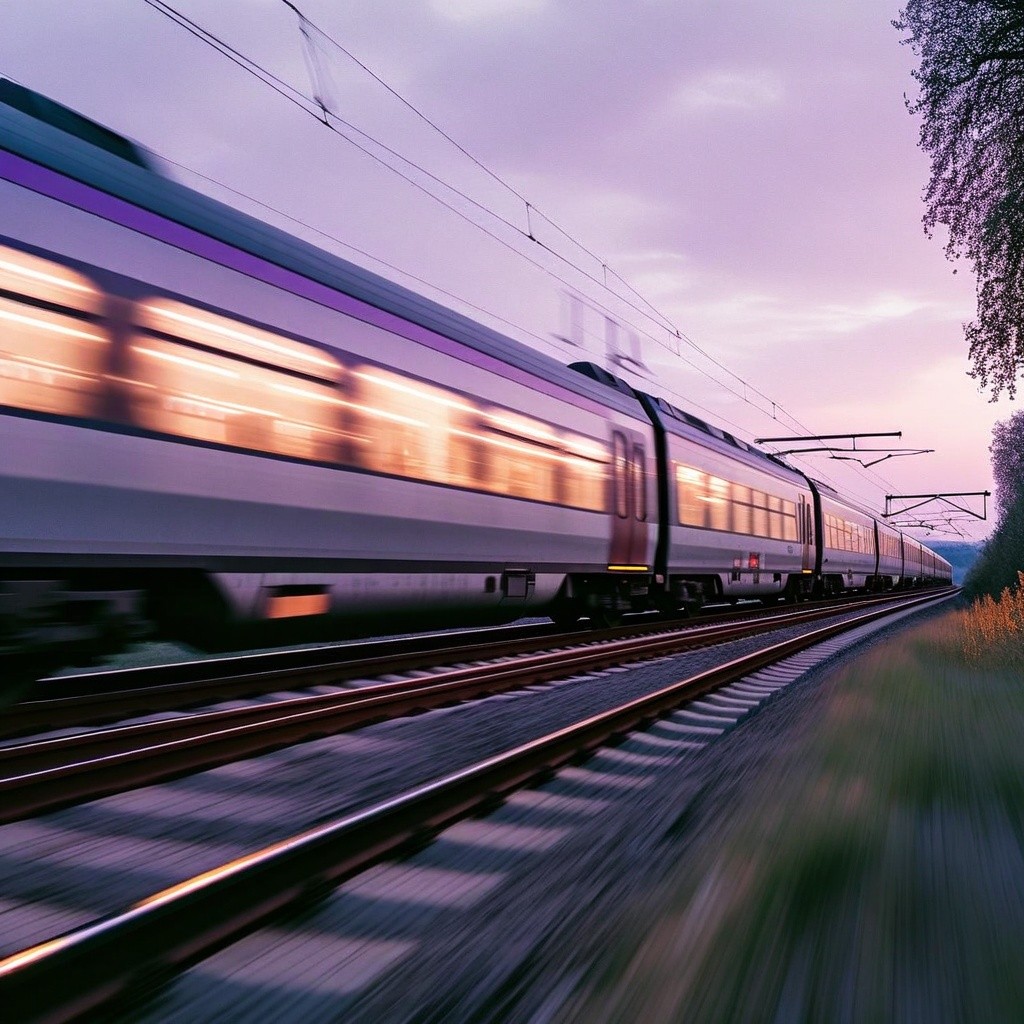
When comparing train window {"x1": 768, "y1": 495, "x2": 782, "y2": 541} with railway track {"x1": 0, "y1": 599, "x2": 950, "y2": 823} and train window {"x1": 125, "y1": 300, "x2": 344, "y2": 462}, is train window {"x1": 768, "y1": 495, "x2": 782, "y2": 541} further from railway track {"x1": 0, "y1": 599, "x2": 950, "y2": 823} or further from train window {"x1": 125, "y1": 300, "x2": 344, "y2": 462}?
train window {"x1": 125, "y1": 300, "x2": 344, "y2": 462}

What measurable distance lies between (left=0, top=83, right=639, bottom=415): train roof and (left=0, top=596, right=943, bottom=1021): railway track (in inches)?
170

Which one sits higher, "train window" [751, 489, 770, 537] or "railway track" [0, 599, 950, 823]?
"train window" [751, 489, 770, 537]

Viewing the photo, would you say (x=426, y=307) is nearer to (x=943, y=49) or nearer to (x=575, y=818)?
(x=575, y=818)

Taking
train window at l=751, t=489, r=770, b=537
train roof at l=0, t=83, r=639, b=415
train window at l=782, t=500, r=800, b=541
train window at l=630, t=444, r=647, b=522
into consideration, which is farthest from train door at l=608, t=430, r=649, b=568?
train window at l=782, t=500, r=800, b=541

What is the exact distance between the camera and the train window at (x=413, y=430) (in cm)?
730

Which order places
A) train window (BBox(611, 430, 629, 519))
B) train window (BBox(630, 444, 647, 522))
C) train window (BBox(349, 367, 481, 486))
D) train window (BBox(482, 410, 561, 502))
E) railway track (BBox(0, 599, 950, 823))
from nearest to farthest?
railway track (BBox(0, 599, 950, 823)) → train window (BBox(349, 367, 481, 486)) → train window (BBox(482, 410, 561, 502)) → train window (BBox(611, 430, 629, 519)) → train window (BBox(630, 444, 647, 522))

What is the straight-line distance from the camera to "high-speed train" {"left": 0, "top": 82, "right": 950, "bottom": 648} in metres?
4.95

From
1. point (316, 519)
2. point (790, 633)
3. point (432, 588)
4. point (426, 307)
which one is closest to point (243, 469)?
point (316, 519)

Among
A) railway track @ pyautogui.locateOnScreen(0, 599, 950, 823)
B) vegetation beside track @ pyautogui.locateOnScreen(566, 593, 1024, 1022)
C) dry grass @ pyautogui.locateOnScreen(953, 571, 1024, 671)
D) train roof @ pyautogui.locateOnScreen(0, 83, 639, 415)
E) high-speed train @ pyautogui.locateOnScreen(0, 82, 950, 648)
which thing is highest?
train roof @ pyautogui.locateOnScreen(0, 83, 639, 415)

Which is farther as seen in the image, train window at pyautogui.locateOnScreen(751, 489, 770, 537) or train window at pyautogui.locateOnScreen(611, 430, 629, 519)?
train window at pyautogui.locateOnScreen(751, 489, 770, 537)

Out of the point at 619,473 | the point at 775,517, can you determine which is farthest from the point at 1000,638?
the point at 775,517

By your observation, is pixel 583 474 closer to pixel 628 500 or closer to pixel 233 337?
pixel 628 500

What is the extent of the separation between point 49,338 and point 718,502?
12.5 metres

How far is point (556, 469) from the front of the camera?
10.2m
